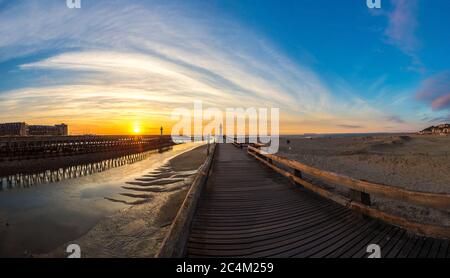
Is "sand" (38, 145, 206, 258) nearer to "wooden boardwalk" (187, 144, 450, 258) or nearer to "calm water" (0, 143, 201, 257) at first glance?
"calm water" (0, 143, 201, 257)

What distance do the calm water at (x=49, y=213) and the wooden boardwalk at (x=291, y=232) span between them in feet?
15.6

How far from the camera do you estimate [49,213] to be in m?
8.38

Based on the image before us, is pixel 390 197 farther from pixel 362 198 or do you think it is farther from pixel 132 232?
pixel 132 232

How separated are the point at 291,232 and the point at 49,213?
943cm

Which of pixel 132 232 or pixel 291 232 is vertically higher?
pixel 291 232

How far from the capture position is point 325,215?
4.77 meters

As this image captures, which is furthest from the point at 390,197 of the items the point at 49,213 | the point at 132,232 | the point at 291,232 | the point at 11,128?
the point at 11,128

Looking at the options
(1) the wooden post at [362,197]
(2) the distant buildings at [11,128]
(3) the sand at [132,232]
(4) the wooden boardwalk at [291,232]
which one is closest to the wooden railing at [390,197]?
(1) the wooden post at [362,197]

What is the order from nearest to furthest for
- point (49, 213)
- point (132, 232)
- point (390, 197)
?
1. point (390, 197)
2. point (132, 232)
3. point (49, 213)

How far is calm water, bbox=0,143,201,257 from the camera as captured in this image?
616 centimetres

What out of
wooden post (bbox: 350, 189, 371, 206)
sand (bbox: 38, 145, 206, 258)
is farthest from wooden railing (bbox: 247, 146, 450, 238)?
sand (bbox: 38, 145, 206, 258)
